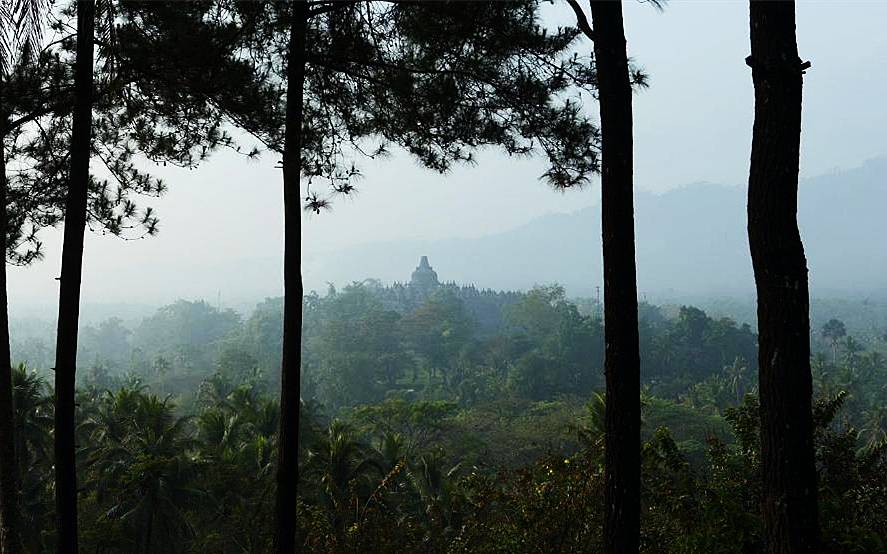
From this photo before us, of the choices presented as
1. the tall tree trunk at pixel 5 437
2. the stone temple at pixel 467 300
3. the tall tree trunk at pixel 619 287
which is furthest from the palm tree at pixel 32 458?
the stone temple at pixel 467 300

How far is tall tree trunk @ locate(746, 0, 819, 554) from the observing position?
3100 mm

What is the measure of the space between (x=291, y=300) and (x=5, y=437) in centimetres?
238

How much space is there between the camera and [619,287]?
394 centimetres

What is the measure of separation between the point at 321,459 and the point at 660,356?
42592mm

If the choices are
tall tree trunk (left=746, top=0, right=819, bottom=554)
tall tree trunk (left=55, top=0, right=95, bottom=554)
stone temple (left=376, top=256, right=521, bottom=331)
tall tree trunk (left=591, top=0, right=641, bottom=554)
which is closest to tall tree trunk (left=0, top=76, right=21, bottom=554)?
tall tree trunk (left=55, top=0, right=95, bottom=554)

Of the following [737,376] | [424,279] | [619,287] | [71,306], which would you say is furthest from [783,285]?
[424,279]

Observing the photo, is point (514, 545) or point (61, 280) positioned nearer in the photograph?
point (61, 280)

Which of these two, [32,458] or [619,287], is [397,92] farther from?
[32,458]

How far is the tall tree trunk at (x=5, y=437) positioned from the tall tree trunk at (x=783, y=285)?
203 inches

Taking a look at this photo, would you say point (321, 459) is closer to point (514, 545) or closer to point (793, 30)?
point (514, 545)

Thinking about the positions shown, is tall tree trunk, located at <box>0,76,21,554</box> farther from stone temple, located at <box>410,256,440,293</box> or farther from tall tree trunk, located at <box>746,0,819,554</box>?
stone temple, located at <box>410,256,440,293</box>

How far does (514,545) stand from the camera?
6.07 meters

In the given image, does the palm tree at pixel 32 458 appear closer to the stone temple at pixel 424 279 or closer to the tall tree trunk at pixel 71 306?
the tall tree trunk at pixel 71 306

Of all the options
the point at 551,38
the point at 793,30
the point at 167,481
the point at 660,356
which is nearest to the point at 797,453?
the point at 793,30
